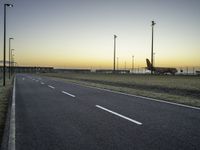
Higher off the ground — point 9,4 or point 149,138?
point 9,4

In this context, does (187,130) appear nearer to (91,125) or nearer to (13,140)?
(91,125)

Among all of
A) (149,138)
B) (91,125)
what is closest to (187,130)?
(149,138)

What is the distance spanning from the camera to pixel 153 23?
5019 cm

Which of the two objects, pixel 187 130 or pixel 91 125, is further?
pixel 91 125

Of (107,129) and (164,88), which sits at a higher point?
(164,88)

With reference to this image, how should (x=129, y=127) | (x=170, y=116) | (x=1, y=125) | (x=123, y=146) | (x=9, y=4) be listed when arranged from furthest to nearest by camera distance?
(x=9, y=4)
(x=170, y=116)
(x=1, y=125)
(x=129, y=127)
(x=123, y=146)

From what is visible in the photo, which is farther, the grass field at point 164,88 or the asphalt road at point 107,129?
the grass field at point 164,88

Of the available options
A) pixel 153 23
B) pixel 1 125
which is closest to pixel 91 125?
pixel 1 125

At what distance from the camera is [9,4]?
2905 centimetres

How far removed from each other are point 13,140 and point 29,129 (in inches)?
40.3

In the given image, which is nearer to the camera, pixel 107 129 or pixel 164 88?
pixel 107 129

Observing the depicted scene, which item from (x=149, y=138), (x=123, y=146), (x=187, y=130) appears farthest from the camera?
(x=187, y=130)

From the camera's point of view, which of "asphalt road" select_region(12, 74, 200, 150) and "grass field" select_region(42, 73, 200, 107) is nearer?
"asphalt road" select_region(12, 74, 200, 150)

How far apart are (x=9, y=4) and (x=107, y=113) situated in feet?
80.8
